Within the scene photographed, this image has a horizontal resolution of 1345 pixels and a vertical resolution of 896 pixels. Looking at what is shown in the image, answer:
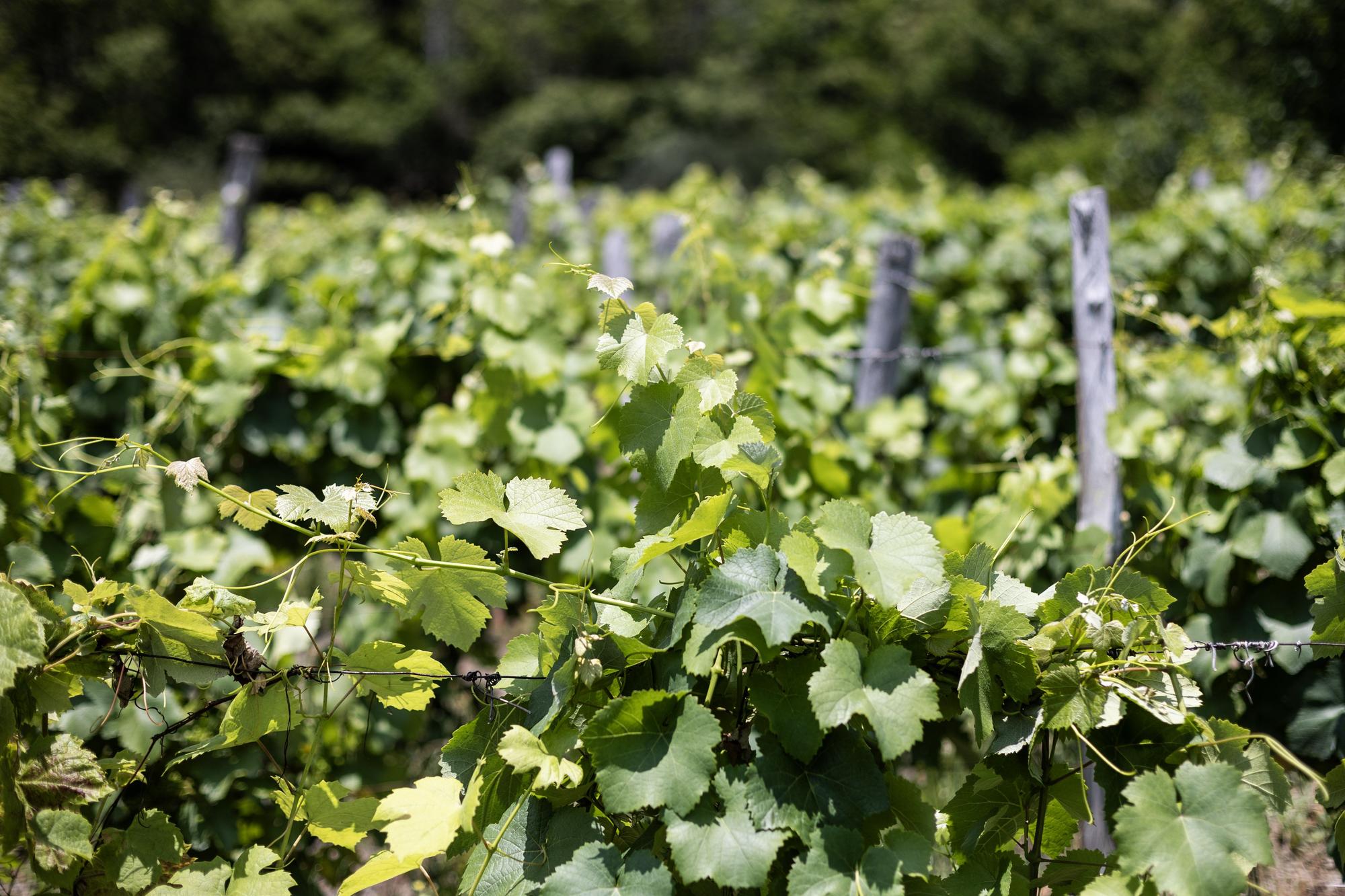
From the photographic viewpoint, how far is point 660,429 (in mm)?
1182

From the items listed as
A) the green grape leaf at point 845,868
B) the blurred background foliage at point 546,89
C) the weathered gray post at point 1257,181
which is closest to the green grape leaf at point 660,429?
the green grape leaf at point 845,868

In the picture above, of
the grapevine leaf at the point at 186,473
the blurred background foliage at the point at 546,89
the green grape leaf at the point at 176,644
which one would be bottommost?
the blurred background foliage at the point at 546,89

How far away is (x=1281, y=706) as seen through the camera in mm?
1804

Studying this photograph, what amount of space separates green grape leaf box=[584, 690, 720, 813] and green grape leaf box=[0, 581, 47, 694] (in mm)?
598

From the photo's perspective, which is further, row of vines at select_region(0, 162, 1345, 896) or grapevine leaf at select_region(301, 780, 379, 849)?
grapevine leaf at select_region(301, 780, 379, 849)

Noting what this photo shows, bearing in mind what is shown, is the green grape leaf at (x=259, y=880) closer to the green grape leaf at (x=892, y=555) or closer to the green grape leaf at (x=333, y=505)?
the green grape leaf at (x=333, y=505)

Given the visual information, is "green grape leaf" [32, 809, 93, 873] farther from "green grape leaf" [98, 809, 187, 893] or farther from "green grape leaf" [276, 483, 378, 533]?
"green grape leaf" [276, 483, 378, 533]

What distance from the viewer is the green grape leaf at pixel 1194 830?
0.95 m

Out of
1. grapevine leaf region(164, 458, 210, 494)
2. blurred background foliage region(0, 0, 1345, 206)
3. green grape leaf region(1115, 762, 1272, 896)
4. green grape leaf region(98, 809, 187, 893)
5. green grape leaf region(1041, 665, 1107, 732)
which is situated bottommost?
blurred background foliage region(0, 0, 1345, 206)

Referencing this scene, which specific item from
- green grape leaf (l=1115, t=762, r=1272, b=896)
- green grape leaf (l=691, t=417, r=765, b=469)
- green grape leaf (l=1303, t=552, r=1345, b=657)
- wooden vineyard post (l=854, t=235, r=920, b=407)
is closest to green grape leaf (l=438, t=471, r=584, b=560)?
green grape leaf (l=691, t=417, r=765, b=469)

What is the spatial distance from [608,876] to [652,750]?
0.14 m

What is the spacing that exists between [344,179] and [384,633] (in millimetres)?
22543

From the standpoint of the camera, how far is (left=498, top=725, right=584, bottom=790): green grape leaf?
1013 mm

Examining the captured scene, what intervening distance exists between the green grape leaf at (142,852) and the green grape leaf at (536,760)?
0.46m
